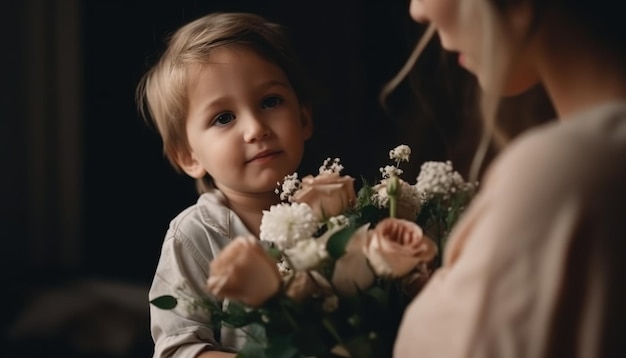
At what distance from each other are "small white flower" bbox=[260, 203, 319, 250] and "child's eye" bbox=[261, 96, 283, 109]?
32 centimetres

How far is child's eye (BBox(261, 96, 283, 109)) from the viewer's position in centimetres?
113

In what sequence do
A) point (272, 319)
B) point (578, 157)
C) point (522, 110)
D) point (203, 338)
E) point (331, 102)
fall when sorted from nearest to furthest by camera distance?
point (578, 157) < point (272, 319) < point (203, 338) < point (522, 110) < point (331, 102)

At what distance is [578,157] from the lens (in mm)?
595

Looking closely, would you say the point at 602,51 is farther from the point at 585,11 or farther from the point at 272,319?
the point at 272,319

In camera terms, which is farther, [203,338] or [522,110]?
[522,110]

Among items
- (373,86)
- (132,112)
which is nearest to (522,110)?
(373,86)

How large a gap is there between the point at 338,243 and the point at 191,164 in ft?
1.52

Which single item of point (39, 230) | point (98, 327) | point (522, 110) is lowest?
point (98, 327)

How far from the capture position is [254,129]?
107 centimetres

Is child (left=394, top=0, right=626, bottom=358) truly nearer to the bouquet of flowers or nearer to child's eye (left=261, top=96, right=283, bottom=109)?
the bouquet of flowers

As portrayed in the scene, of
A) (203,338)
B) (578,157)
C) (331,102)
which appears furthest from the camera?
(331,102)

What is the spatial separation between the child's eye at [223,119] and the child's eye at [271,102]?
50mm

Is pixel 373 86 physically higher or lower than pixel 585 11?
lower

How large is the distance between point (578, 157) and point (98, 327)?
1.10m
